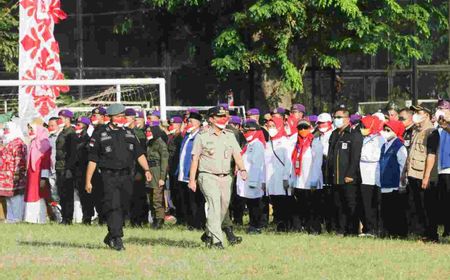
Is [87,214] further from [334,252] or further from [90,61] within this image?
[90,61]

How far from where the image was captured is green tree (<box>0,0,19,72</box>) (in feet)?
125

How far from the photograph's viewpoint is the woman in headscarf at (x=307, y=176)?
Answer: 25.6 meters

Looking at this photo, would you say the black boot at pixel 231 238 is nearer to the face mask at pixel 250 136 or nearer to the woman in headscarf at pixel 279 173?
the woman in headscarf at pixel 279 173

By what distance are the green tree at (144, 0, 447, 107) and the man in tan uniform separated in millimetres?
12315

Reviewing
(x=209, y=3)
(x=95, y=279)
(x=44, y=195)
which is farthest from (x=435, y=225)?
(x=209, y=3)

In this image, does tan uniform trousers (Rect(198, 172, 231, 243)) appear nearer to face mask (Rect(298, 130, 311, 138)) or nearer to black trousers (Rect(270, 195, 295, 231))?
face mask (Rect(298, 130, 311, 138))

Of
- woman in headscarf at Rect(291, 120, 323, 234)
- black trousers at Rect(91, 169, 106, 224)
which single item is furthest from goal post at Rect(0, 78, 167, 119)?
woman in headscarf at Rect(291, 120, 323, 234)

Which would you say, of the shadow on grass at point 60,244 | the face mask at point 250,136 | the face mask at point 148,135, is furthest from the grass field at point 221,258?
the face mask at point 148,135

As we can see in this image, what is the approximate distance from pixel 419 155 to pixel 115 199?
4919 millimetres

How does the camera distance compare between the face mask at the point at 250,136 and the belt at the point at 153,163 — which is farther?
the belt at the point at 153,163

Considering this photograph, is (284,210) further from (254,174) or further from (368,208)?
(368,208)

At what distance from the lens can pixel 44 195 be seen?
97.2 ft

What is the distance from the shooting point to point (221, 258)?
20250mm

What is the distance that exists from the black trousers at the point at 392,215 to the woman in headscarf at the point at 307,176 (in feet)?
4.87
